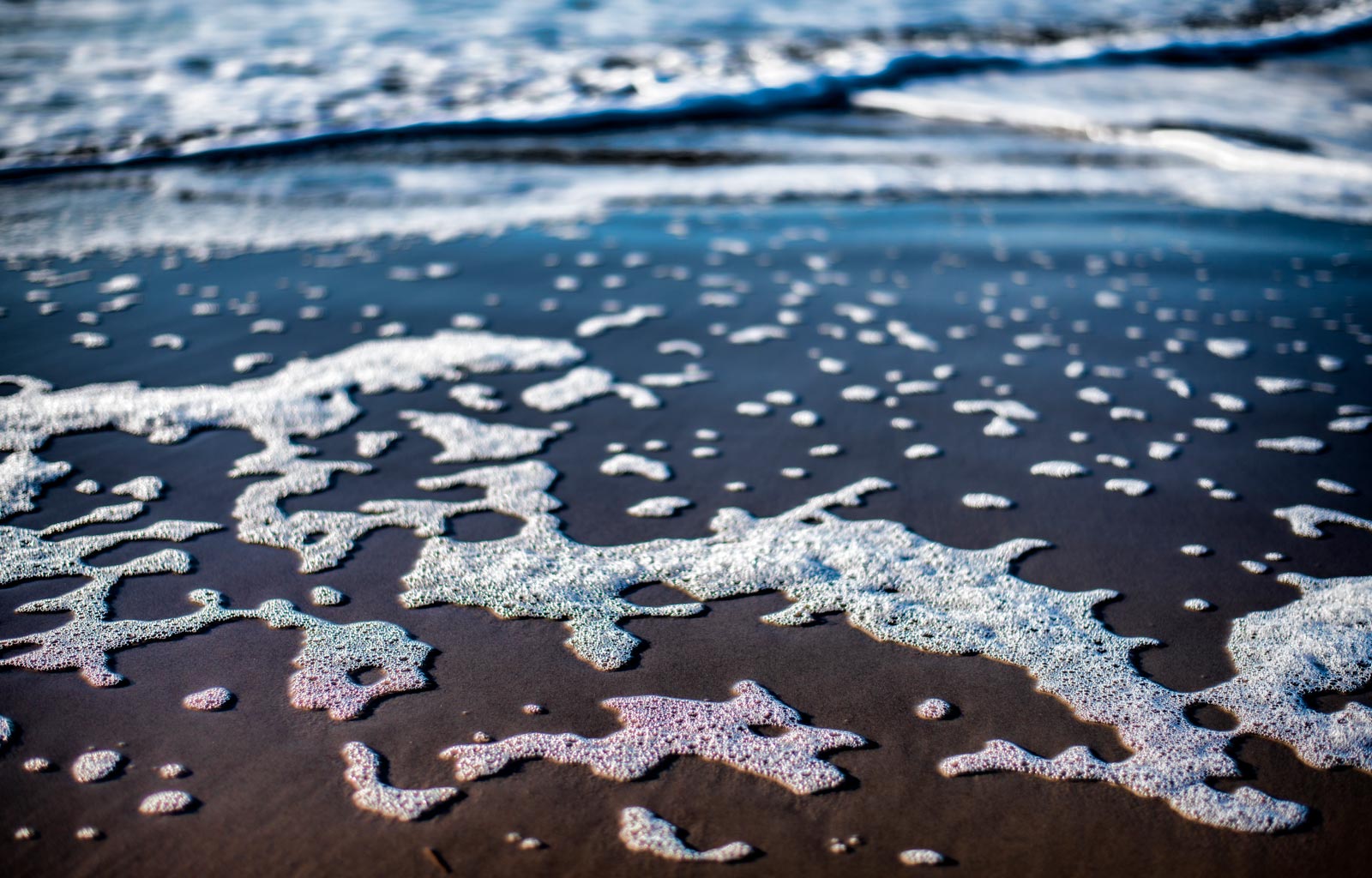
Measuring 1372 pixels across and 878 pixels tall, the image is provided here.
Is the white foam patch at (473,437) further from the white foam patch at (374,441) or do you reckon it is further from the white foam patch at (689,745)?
the white foam patch at (689,745)

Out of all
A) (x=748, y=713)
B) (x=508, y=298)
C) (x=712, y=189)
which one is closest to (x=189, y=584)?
(x=748, y=713)

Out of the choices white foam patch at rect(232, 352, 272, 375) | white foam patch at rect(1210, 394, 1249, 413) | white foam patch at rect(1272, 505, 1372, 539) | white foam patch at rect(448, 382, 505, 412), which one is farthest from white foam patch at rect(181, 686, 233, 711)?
white foam patch at rect(1210, 394, 1249, 413)

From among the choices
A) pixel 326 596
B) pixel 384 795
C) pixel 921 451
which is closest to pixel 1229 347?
pixel 921 451

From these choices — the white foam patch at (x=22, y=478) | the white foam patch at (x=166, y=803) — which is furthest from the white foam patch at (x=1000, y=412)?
the white foam patch at (x=22, y=478)

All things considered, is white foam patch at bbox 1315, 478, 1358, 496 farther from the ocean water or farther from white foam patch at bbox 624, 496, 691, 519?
the ocean water

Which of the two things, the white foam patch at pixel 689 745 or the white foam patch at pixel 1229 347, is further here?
the white foam patch at pixel 1229 347
